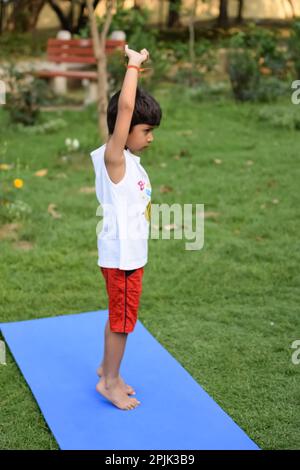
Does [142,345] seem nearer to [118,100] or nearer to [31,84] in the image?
[118,100]

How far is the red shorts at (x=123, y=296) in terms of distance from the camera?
303 centimetres

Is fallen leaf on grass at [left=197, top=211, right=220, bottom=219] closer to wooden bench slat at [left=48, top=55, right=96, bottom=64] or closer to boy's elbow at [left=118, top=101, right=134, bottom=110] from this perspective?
boy's elbow at [left=118, top=101, right=134, bottom=110]

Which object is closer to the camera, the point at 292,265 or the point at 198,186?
the point at 292,265

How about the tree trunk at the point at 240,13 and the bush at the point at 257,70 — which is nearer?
the bush at the point at 257,70

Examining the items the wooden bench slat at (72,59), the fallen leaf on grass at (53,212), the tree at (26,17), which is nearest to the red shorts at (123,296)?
the fallen leaf on grass at (53,212)

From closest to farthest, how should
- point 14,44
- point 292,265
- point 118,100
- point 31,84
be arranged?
point 118,100 → point 292,265 → point 31,84 → point 14,44

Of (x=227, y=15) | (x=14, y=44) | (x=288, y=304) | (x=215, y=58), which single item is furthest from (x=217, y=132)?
(x=227, y=15)

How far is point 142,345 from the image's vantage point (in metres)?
3.75

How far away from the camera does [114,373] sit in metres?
3.21

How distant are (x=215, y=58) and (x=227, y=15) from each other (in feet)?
25.9

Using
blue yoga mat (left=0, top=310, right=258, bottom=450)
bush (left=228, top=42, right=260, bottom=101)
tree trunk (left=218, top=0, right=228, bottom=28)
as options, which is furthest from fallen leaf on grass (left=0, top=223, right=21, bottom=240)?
tree trunk (left=218, top=0, right=228, bottom=28)

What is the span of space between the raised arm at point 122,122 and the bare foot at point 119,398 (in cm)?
98

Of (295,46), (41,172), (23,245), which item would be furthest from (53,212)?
(295,46)

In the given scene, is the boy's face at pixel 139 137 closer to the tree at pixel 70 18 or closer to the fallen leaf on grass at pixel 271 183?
the fallen leaf on grass at pixel 271 183
